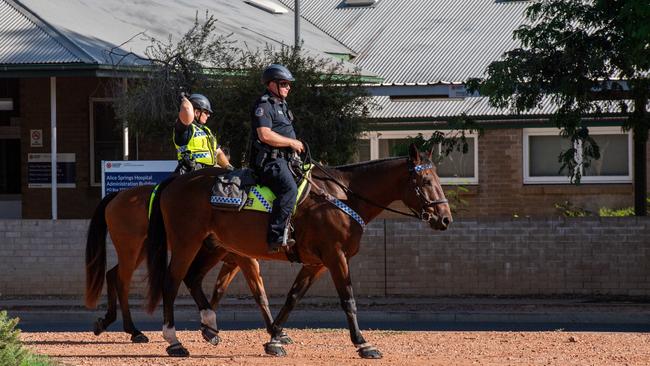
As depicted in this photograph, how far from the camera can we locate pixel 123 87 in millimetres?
20391

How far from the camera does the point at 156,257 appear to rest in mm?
11258

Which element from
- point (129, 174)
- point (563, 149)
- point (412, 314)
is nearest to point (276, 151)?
point (412, 314)

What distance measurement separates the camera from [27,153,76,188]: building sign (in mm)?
25359

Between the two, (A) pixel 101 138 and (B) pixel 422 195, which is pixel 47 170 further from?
(B) pixel 422 195

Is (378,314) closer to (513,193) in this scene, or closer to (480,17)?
(513,193)

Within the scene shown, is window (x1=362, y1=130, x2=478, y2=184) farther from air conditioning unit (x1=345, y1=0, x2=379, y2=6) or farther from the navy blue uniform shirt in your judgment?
the navy blue uniform shirt

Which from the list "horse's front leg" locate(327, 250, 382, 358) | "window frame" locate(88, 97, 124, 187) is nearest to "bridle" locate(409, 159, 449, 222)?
"horse's front leg" locate(327, 250, 382, 358)

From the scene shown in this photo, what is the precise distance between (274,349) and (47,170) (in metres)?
15.7

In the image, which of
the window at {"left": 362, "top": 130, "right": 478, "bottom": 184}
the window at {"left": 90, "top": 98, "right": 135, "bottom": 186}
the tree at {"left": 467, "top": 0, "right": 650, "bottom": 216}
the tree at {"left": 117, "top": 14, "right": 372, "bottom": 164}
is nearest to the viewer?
the tree at {"left": 467, "top": 0, "right": 650, "bottom": 216}

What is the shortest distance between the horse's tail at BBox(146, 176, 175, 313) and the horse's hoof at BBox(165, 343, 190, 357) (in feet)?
1.42

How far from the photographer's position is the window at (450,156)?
89.5 ft

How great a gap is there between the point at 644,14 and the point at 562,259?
169 inches

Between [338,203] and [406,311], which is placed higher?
[338,203]

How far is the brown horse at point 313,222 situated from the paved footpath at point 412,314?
388cm
